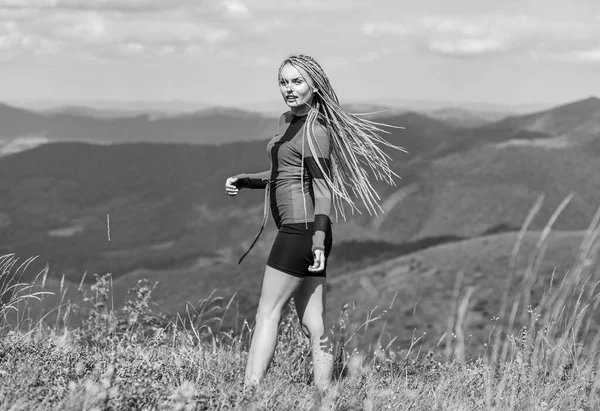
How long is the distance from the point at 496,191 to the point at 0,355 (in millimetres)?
61223

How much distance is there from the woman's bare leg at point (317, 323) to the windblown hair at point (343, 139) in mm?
506

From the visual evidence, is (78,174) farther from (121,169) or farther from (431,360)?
(431,360)

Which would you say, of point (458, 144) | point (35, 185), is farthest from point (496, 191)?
point (35, 185)

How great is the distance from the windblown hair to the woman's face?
0.03m

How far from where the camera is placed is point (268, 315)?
16.2ft

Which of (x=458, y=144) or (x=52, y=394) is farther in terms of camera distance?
(x=458, y=144)

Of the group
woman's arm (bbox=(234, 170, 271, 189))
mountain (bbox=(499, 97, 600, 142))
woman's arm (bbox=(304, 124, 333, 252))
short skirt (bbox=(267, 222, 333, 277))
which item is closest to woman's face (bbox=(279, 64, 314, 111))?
woman's arm (bbox=(304, 124, 333, 252))

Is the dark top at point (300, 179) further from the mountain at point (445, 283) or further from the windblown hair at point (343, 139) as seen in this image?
the mountain at point (445, 283)

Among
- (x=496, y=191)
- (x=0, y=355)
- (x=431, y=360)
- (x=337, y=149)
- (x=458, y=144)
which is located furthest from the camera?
(x=458, y=144)

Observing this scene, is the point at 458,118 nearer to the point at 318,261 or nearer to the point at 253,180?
the point at 253,180

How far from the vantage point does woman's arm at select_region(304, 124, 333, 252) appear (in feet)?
15.7

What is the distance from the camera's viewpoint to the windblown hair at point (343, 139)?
198 inches

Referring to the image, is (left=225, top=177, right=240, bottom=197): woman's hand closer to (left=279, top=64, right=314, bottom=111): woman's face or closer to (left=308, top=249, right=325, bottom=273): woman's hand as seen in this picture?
(left=279, top=64, right=314, bottom=111): woman's face

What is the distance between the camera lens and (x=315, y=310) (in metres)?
5.09
